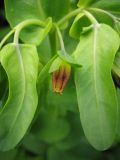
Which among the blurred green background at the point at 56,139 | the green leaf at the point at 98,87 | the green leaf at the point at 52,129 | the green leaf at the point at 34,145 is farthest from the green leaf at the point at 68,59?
the green leaf at the point at 34,145

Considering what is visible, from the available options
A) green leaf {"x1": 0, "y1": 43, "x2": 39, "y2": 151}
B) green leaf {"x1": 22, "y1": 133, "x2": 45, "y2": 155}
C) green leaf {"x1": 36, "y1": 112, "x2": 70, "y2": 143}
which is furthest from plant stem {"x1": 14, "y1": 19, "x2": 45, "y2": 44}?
green leaf {"x1": 22, "y1": 133, "x2": 45, "y2": 155}

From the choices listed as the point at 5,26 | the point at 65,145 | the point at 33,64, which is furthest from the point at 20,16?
the point at 5,26

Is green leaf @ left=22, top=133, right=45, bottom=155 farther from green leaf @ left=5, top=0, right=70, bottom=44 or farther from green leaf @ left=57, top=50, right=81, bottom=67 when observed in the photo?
green leaf @ left=57, top=50, right=81, bottom=67

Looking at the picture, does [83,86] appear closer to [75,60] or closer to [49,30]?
[75,60]

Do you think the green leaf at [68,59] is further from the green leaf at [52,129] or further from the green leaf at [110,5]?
the green leaf at [52,129]

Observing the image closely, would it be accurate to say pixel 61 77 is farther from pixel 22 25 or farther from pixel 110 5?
pixel 110 5
